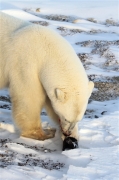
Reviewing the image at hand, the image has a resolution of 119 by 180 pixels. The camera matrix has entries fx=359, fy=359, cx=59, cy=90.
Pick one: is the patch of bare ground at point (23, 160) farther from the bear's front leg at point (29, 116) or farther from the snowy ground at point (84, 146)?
the bear's front leg at point (29, 116)

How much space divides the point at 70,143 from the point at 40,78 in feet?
3.09

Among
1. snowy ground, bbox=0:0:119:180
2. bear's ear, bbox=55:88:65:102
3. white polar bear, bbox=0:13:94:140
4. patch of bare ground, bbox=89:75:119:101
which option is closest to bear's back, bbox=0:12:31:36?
white polar bear, bbox=0:13:94:140

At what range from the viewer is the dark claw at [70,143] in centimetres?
468

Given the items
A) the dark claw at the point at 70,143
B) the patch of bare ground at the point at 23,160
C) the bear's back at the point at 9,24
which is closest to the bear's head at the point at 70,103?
the dark claw at the point at 70,143

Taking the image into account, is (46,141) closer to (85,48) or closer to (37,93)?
(37,93)

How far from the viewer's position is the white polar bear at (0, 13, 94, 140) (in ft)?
14.9

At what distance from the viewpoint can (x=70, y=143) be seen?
15.5ft

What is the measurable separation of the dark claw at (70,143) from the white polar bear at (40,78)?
0.11m

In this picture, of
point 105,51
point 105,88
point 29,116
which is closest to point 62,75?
point 29,116

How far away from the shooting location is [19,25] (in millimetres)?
5293

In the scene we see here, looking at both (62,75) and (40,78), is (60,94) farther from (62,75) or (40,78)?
(40,78)

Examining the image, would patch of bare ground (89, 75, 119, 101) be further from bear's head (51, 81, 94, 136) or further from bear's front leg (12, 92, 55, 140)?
bear's head (51, 81, 94, 136)

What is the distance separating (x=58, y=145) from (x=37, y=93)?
79 cm

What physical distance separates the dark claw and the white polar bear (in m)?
0.11
